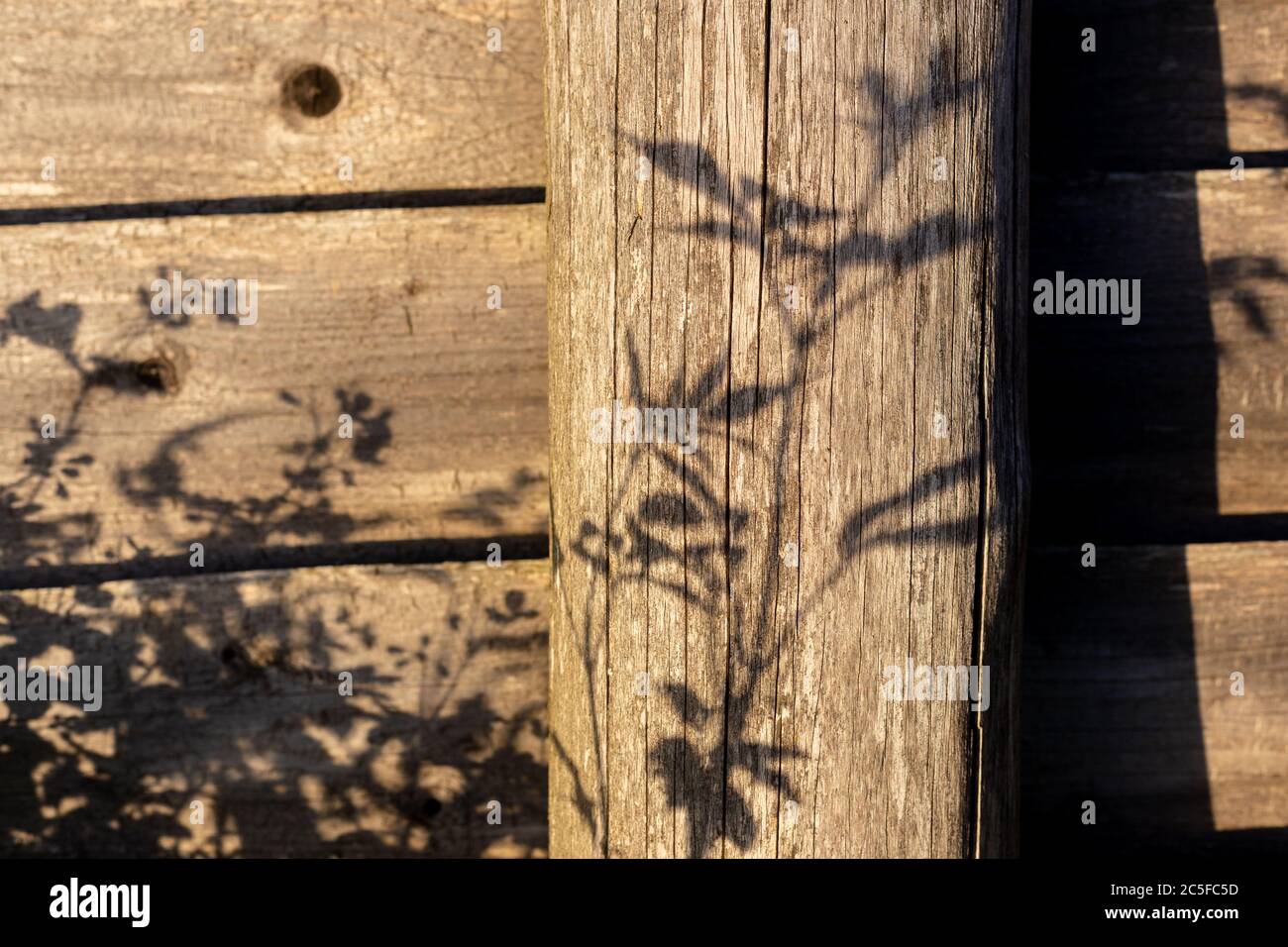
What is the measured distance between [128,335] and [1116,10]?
305 centimetres

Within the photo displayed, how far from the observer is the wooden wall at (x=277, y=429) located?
9.07 ft

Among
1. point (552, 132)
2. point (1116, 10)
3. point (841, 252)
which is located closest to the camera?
point (841, 252)

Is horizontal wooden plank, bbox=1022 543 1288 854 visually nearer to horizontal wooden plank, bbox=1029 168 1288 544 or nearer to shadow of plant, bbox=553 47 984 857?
horizontal wooden plank, bbox=1029 168 1288 544

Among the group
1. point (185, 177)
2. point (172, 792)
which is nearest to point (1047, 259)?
point (185, 177)

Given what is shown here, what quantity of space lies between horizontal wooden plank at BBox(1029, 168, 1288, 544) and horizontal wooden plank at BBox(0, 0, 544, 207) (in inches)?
64.3

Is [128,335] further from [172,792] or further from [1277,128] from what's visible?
[1277,128]

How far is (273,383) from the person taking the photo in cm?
280

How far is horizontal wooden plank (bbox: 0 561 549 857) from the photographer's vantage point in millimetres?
2811

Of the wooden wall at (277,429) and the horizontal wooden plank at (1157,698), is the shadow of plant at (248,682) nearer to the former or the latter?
the wooden wall at (277,429)

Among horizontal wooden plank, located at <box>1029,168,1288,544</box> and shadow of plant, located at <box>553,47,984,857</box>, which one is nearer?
shadow of plant, located at <box>553,47,984,857</box>

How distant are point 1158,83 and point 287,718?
3.20m

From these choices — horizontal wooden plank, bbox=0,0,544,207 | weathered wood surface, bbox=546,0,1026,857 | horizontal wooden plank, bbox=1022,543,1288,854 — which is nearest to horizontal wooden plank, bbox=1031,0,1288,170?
weathered wood surface, bbox=546,0,1026,857

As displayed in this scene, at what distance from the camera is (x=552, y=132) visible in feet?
7.53

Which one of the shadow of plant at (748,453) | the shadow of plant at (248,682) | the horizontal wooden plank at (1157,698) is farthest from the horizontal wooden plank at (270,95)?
the horizontal wooden plank at (1157,698)
